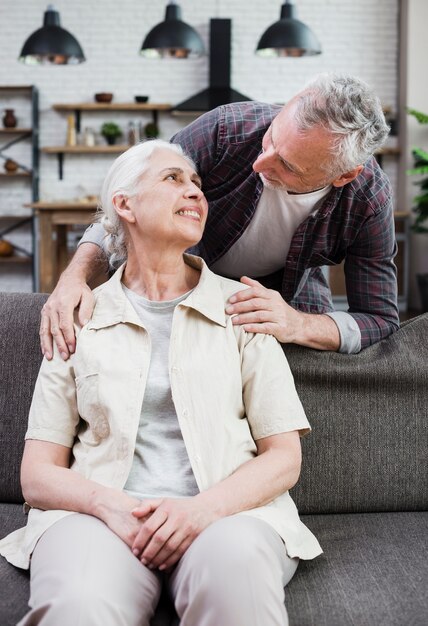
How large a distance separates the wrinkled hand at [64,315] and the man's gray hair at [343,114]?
2.06 ft

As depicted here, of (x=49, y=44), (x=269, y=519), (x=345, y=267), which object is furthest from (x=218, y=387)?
(x=49, y=44)

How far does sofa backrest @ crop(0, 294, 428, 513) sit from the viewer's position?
1.96m

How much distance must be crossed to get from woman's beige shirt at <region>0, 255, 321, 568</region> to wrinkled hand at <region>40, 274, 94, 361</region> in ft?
0.07

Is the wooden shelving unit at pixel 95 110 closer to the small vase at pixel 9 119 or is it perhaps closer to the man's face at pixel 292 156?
the small vase at pixel 9 119

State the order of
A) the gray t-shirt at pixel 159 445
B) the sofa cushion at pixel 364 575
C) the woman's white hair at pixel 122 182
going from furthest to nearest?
the woman's white hair at pixel 122 182
the gray t-shirt at pixel 159 445
the sofa cushion at pixel 364 575

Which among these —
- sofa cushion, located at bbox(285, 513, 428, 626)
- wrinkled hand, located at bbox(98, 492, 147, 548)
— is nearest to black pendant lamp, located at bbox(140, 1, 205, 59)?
sofa cushion, located at bbox(285, 513, 428, 626)

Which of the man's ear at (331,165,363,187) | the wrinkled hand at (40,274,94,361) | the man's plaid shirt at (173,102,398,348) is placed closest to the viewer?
the wrinkled hand at (40,274,94,361)

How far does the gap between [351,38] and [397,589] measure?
8.15 m

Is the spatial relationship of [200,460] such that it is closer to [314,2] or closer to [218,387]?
[218,387]

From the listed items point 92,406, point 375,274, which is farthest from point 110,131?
point 92,406

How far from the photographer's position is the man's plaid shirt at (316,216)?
80.8 inches

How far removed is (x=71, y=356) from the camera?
5.65ft

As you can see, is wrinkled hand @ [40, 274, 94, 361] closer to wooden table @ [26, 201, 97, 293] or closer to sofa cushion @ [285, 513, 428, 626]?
sofa cushion @ [285, 513, 428, 626]

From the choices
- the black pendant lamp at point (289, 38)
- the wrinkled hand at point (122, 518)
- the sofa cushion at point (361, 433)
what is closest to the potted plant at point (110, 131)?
the black pendant lamp at point (289, 38)
